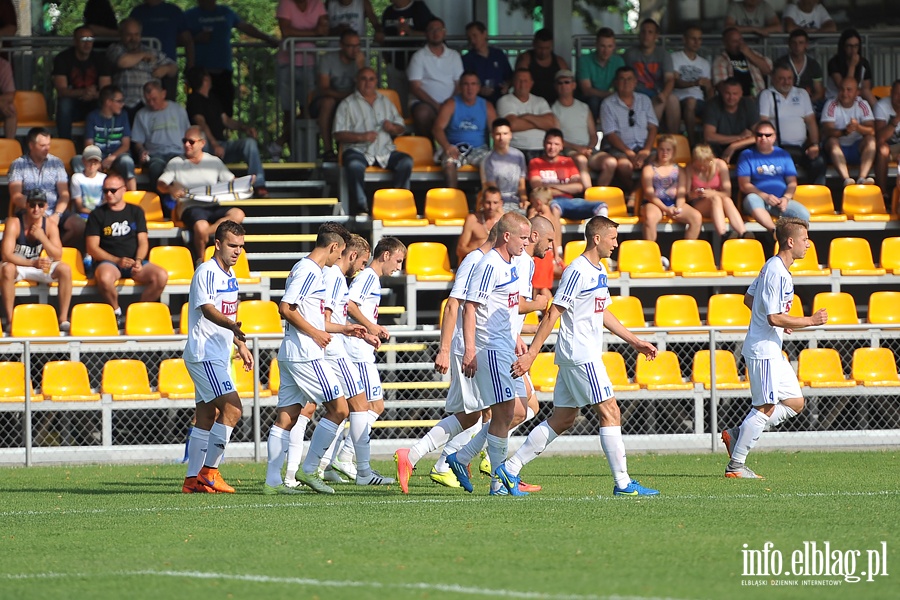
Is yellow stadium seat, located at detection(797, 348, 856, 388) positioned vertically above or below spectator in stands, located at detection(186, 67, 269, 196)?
below

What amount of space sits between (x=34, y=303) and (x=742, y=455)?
28.5 feet

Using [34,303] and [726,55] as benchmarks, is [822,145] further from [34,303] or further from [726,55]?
[34,303]

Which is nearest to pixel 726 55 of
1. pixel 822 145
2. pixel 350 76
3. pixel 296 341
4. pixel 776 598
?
pixel 822 145

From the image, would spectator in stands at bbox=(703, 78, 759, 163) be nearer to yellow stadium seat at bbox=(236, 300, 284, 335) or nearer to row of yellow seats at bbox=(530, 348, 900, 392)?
row of yellow seats at bbox=(530, 348, 900, 392)

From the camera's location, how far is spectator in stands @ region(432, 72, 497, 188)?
56.6 ft

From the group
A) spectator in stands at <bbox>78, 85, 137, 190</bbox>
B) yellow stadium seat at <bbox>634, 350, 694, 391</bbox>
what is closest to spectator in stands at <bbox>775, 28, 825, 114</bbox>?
yellow stadium seat at <bbox>634, 350, 694, 391</bbox>

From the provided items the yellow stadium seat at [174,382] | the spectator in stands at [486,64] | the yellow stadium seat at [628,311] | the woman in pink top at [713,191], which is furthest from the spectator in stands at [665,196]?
the yellow stadium seat at [174,382]

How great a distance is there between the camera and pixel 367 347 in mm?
11625

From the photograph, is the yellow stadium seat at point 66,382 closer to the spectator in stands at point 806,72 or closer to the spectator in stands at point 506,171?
the spectator in stands at point 506,171

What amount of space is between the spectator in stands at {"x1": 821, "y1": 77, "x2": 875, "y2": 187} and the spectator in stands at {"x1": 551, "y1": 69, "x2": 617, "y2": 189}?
119 inches

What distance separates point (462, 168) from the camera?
17.6 m

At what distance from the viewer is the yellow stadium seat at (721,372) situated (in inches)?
570

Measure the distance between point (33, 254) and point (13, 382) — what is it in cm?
196

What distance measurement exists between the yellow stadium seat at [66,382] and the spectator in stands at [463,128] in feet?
18.5
